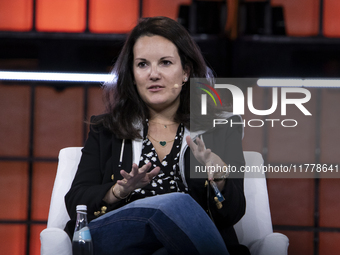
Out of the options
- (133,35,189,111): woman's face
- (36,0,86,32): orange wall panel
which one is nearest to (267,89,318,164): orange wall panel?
(133,35,189,111): woman's face

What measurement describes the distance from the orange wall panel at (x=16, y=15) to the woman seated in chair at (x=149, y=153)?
1147mm

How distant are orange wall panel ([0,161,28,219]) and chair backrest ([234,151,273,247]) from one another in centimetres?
162

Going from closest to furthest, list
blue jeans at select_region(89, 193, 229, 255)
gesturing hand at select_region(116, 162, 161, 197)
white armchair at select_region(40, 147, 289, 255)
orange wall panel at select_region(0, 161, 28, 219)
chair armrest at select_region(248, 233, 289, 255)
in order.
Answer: blue jeans at select_region(89, 193, 229, 255)
gesturing hand at select_region(116, 162, 161, 197)
chair armrest at select_region(248, 233, 289, 255)
white armchair at select_region(40, 147, 289, 255)
orange wall panel at select_region(0, 161, 28, 219)

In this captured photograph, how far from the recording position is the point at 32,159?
2611mm

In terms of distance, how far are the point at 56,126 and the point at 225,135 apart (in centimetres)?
140

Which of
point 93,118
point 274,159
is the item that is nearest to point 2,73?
point 93,118

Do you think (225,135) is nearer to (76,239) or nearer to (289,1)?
(76,239)

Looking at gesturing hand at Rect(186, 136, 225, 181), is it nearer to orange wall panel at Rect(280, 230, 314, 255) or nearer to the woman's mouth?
the woman's mouth

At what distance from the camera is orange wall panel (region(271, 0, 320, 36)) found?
2488 millimetres

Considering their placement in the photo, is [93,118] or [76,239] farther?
[93,118]

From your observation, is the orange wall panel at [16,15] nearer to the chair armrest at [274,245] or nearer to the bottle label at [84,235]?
the bottle label at [84,235]

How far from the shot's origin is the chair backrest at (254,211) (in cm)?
164

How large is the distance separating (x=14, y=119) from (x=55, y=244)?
4.85 feet

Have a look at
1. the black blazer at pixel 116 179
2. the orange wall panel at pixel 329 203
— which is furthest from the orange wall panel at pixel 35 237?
the orange wall panel at pixel 329 203
